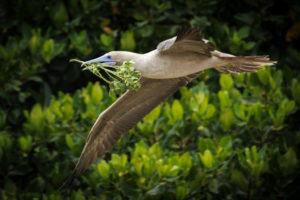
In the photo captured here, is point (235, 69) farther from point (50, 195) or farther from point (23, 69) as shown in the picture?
point (23, 69)

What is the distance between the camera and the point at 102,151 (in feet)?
14.2

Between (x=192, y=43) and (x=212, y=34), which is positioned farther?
(x=212, y=34)

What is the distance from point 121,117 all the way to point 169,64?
1013mm

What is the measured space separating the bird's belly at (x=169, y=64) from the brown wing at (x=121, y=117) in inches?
26.8

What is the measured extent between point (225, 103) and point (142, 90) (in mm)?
884

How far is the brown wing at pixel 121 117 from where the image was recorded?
4188mm

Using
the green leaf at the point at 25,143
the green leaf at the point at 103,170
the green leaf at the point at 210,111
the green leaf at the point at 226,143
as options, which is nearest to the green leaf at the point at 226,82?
the green leaf at the point at 210,111

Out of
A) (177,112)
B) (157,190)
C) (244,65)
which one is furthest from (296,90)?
(157,190)

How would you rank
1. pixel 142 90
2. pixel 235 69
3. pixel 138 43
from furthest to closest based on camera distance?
pixel 138 43 < pixel 142 90 < pixel 235 69

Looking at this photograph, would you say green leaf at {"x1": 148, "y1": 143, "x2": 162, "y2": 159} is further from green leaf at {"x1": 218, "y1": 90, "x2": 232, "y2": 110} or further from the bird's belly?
the bird's belly

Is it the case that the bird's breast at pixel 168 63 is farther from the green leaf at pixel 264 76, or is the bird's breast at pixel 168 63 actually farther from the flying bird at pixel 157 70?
the green leaf at pixel 264 76

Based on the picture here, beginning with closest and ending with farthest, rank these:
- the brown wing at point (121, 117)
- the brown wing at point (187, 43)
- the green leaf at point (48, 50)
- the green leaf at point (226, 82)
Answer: the brown wing at point (187, 43)
the brown wing at point (121, 117)
the green leaf at point (226, 82)
the green leaf at point (48, 50)

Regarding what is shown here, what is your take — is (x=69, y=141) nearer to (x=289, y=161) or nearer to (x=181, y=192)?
(x=181, y=192)

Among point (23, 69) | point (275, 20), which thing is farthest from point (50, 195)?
point (275, 20)
